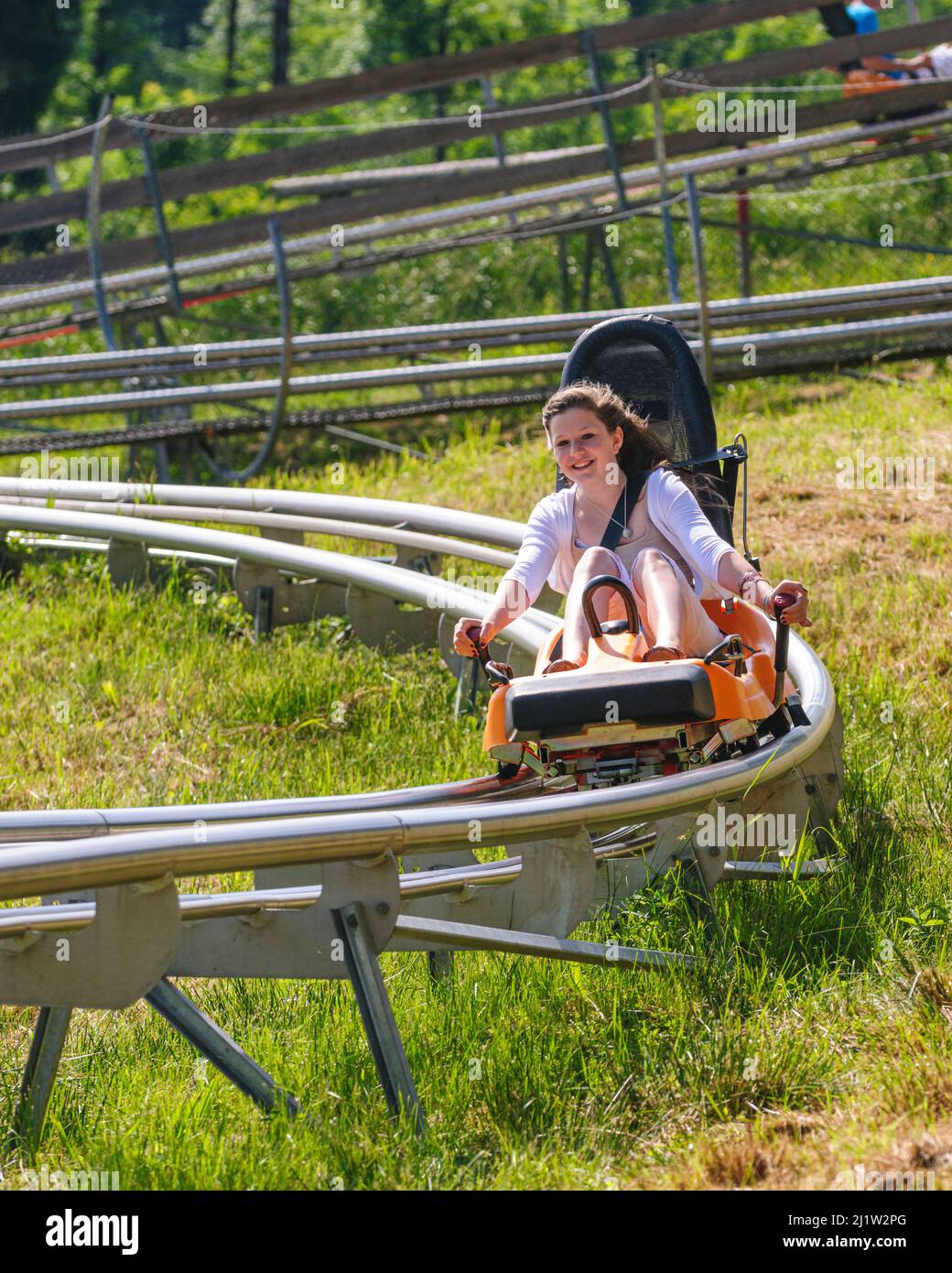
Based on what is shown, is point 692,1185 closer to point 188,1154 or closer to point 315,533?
point 188,1154

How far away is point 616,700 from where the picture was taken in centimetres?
383

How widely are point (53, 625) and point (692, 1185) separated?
4.58 m

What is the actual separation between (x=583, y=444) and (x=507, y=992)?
1711mm

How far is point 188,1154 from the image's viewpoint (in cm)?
300

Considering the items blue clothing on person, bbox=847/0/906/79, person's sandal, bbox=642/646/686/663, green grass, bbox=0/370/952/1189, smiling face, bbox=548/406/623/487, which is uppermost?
blue clothing on person, bbox=847/0/906/79

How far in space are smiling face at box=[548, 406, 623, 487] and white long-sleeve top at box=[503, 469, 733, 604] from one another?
133 mm

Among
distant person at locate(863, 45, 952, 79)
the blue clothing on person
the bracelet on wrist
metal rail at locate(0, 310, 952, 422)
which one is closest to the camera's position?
the bracelet on wrist

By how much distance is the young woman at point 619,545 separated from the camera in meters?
4.43

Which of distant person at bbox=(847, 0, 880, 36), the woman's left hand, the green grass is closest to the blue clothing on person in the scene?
distant person at bbox=(847, 0, 880, 36)

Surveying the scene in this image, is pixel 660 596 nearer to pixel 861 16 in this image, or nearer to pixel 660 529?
pixel 660 529

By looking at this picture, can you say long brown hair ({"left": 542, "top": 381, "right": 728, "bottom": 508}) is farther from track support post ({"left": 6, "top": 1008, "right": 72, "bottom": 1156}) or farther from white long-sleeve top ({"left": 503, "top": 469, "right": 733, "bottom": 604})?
track support post ({"left": 6, "top": 1008, "right": 72, "bottom": 1156})

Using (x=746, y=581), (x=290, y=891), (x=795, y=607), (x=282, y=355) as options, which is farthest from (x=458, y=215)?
Result: (x=290, y=891)

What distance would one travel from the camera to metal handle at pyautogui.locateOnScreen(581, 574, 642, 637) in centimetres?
418

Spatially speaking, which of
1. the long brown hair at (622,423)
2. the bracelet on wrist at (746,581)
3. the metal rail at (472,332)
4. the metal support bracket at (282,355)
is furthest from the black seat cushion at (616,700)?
the metal support bracket at (282,355)
